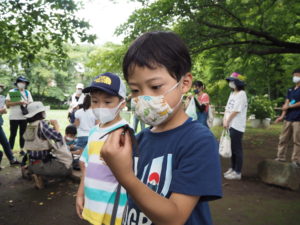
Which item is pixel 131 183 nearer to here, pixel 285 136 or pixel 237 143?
pixel 237 143

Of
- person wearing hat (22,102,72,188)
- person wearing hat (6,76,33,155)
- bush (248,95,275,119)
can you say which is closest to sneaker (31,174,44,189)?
person wearing hat (22,102,72,188)

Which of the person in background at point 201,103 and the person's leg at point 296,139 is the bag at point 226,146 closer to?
the person's leg at point 296,139

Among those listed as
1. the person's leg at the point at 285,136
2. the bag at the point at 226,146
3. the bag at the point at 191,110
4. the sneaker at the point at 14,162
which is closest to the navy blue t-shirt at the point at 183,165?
the bag at the point at 226,146

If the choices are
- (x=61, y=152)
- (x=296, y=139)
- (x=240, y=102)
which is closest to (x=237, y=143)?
(x=240, y=102)

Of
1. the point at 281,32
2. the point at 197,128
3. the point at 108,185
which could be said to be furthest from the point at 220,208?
the point at 281,32

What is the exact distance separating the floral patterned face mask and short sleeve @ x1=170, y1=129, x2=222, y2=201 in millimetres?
194

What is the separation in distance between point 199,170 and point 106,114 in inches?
54.5

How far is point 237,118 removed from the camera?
527cm

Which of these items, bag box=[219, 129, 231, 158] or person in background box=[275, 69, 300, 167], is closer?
bag box=[219, 129, 231, 158]

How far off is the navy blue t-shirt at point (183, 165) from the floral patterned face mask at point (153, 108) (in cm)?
8

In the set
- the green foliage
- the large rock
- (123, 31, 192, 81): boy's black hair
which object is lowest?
the large rock

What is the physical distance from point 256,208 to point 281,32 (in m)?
6.42

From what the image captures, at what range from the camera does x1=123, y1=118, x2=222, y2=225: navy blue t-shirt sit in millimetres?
1010

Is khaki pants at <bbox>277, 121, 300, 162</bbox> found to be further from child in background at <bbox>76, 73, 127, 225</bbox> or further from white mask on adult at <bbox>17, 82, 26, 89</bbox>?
white mask on adult at <bbox>17, 82, 26, 89</bbox>
